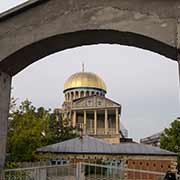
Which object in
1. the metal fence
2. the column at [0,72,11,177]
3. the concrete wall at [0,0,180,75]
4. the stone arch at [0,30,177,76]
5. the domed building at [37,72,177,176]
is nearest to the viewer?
the concrete wall at [0,0,180,75]

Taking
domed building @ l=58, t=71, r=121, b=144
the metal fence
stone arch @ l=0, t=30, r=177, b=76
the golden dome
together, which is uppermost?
the golden dome

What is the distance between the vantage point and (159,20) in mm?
5102

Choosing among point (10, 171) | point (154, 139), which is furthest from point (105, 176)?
point (154, 139)

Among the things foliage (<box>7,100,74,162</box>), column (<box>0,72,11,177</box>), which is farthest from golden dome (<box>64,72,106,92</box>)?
column (<box>0,72,11,177</box>)

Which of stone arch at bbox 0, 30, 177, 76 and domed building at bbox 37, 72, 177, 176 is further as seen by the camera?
domed building at bbox 37, 72, 177, 176

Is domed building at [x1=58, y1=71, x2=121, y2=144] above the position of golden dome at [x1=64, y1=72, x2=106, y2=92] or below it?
below

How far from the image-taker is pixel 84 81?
56.4 meters

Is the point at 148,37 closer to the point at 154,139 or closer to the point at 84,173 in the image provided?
the point at 84,173

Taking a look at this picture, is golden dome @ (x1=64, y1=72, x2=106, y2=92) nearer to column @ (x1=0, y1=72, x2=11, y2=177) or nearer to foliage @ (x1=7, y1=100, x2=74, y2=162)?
foliage @ (x1=7, y1=100, x2=74, y2=162)

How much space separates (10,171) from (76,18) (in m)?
2.89

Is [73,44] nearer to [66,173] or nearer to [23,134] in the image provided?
[66,173]

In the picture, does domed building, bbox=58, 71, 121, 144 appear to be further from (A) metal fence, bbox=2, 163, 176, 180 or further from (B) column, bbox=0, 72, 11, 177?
(B) column, bbox=0, 72, 11, 177

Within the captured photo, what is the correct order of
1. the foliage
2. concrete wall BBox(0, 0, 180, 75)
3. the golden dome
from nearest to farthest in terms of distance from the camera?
concrete wall BBox(0, 0, 180, 75) → the foliage → the golden dome

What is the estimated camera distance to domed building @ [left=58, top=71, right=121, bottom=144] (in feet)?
164
